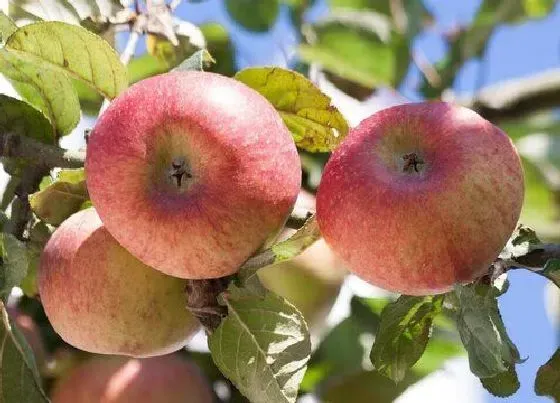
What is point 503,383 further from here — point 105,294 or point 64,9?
point 64,9

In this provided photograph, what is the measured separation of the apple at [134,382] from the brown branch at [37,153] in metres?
0.48

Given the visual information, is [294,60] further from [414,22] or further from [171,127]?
[171,127]

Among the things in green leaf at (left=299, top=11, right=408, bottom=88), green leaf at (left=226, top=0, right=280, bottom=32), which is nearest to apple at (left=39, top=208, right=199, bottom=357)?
green leaf at (left=299, top=11, right=408, bottom=88)

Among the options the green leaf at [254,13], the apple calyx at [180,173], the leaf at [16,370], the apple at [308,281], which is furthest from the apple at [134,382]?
the green leaf at [254,13]

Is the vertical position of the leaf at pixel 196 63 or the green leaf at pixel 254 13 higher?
the leaf at pixel 196 63

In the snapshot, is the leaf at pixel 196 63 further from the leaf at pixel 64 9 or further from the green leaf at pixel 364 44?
the green leaf at pixel 364 44

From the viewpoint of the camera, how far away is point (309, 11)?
2.11 metres

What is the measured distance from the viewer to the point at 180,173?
0.94m

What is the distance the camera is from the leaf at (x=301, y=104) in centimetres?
108

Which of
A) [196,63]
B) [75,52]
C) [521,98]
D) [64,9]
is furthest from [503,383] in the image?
[521,98]

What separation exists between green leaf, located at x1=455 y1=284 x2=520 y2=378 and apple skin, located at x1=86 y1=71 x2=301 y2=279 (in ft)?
0.59

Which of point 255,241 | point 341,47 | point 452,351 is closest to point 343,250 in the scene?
point 255,241

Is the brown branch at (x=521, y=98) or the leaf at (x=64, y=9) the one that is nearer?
the leaf at (x=64, y=9)

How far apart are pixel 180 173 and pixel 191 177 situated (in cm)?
1
